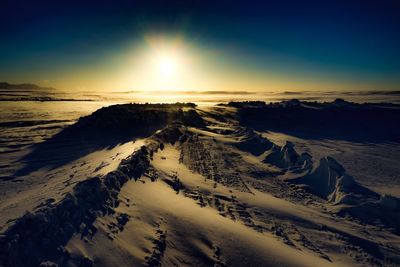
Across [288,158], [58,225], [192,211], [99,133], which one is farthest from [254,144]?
[58,225]

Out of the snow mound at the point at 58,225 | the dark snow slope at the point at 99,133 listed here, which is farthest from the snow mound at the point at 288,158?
the snow mound at the point at 58,225

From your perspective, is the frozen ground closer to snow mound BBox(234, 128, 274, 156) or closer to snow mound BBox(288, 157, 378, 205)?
snow mound BBox(288, 157, 378, 205)

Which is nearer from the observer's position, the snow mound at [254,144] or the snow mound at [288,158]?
the snow mound at [288,158]

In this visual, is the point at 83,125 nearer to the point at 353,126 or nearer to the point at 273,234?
the point at 273,234

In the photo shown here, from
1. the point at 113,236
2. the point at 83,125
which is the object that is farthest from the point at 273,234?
the point at 83,125

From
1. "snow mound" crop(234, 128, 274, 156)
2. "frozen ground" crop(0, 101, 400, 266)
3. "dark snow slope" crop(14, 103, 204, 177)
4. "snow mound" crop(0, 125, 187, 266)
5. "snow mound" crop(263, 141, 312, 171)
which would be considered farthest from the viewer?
"snow mound" crop(234, 128, 274, 156)

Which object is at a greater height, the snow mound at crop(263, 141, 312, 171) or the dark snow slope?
the dark snow slope

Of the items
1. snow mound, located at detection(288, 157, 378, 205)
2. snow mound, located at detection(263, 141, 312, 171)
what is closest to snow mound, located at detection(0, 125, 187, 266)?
snow mound, located at detection(288, 157, 378, 205)

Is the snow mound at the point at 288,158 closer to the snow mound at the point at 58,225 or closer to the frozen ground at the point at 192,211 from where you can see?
the frozen ground at the point at 192,211

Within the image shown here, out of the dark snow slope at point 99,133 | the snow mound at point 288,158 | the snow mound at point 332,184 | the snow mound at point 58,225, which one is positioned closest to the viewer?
the snow mound at point 58,225

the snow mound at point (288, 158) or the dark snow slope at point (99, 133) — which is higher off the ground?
the dark snow slope at point (99, 133)

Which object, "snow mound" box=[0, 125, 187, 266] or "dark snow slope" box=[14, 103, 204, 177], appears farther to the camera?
"dark snow slope" box=[14, 103, 204, 177]
